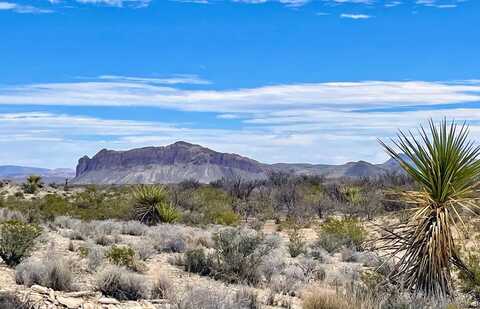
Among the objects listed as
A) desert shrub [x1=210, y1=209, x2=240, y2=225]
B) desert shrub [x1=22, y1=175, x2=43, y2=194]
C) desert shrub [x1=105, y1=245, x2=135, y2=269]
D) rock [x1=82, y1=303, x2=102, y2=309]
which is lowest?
rock [x1=82, y1=303, x2=102, y2=309]

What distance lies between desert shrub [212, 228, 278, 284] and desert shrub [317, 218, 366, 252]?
502cm

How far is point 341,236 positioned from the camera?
62.7 ft

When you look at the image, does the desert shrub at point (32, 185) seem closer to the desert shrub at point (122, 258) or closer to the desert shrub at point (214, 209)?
the desert shrub at point (214, 209)

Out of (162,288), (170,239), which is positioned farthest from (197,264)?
(170,239)

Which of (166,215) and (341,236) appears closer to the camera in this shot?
(341,236)

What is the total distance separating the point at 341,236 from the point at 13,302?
1335 centimetres

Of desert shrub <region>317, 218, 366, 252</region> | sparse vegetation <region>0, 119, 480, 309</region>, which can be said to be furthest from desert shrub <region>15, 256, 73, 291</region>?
desert shrub <region>317, 218, 366, 252</region>

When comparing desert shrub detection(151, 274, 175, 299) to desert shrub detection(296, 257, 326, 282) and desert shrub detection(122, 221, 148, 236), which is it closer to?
desert shrub detection(296, 257, 326, 282)

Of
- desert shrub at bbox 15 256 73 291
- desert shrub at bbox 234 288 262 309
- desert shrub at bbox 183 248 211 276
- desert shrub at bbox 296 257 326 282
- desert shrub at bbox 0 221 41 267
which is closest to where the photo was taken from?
desert shrub at bbox 234 288 262 309

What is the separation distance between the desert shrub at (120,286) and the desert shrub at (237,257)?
2.41m

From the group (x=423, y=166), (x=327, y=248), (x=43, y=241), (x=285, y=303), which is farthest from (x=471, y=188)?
(x=43, y=241)

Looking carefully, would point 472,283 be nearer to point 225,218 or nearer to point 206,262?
point 206,262

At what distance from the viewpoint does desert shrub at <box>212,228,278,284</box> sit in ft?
39.3

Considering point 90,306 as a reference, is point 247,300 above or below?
above
